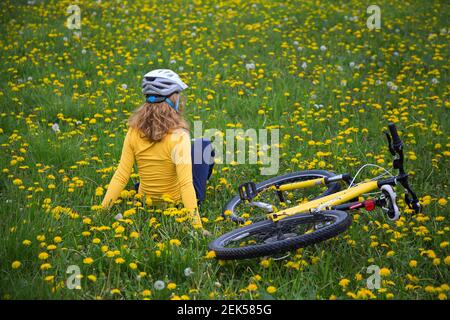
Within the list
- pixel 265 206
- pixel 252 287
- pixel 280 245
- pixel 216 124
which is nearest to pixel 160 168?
pixel 265 206

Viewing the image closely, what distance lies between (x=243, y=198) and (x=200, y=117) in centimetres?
230

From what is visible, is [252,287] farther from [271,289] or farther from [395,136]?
[395,136]

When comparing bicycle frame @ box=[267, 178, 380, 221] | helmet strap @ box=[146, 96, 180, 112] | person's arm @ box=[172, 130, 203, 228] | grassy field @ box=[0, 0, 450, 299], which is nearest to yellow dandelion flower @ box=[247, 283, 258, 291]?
grassy field @ box=[0, 0, 450, 299]

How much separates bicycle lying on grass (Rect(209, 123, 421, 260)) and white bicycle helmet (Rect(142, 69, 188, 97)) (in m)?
1.10

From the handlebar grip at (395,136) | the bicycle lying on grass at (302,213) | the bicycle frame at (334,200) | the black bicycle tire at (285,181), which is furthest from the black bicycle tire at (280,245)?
the black bicycle tire at (285,181)

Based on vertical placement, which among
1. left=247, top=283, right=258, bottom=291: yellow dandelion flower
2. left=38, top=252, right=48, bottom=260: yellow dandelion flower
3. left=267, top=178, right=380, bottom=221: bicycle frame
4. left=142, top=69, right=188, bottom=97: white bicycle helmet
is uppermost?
left=142, top=69, right=188, bottom=97: white bicycle helmet

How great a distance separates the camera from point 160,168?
4.47m

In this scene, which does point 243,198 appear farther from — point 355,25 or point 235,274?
point 355,25

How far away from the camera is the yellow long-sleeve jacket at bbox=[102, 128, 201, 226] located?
425 cm

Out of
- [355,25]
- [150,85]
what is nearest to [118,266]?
[150,85]

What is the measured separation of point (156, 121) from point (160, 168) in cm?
43

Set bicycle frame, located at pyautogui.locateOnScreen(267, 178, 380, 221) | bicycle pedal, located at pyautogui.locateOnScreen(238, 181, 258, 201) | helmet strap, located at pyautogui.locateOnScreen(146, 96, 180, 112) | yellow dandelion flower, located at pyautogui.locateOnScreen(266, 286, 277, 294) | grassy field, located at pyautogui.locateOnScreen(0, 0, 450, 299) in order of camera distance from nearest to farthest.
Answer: yellow dandelion flower, located at pyautogui.locateOnScreen(266, 286, 277, 294) < grassy field, located at pyautogui.locateOnScreen(0, 0, 450, 299) < bicycle frame, located at pyautogui.locateOnScreen(267, 178, 380, 221) < helmet strap, located at pyautogui.locateOnScreen(146, 96, 180, 112) < bicycle pedal, located at pyautogui.locateOnScreen(238, 181, 258, 201)

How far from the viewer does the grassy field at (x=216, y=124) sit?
360 centimetres

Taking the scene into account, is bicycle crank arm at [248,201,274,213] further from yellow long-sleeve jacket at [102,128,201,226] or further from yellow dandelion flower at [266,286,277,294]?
yellow dandelion flower at [266,286,277,294]
